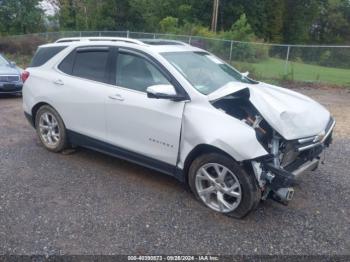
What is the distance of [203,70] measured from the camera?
15.4 ft

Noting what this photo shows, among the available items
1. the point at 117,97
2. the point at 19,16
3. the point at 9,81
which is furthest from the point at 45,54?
the point at 19,16

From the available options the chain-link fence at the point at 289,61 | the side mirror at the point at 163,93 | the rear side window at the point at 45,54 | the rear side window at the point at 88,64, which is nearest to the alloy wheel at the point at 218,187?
the side mirror at the point at 163,93

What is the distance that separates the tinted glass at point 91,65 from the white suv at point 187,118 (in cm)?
1

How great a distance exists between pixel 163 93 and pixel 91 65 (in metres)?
1.55

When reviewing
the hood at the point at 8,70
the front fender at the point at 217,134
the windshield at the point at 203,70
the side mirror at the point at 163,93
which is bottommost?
the hood at the point at 8,70

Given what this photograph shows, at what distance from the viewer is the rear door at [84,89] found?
193 inches

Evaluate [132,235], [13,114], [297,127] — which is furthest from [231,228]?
[13,114]

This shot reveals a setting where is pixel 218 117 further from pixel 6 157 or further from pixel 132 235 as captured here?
pixel 6 157

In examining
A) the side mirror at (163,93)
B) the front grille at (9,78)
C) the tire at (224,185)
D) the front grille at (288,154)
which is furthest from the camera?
the front grille at (9,78)

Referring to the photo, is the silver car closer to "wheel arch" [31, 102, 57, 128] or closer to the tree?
"wheel arch" [31, 102, 57, 128]

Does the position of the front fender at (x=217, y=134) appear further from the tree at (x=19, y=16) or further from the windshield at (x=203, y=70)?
the tree at (x=19, y=16)

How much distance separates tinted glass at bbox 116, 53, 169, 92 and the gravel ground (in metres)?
1.23

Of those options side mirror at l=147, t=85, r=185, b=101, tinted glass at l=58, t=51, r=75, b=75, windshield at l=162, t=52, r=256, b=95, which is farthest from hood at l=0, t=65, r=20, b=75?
side mirror at l=147, t=85, r=185, b=101

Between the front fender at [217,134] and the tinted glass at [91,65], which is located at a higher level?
the tinted glass at [91,65]
